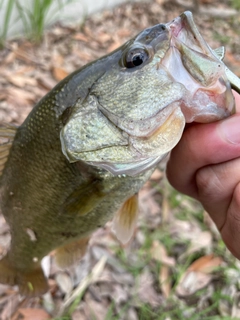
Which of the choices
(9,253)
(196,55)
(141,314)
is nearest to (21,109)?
(9,253)

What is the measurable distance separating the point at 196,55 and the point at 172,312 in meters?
1.24

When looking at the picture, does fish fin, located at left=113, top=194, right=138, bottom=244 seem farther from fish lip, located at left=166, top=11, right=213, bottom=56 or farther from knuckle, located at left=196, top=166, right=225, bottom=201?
fish lip, located at left=166, top=11, right=213, bottom=56

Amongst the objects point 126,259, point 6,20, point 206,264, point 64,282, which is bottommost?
point 206,264

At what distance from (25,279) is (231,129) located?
2.99 feet

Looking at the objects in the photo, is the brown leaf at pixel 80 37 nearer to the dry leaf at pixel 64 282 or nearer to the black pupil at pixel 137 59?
the dry leaf at pixel 64 282

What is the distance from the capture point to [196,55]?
2.70 ft

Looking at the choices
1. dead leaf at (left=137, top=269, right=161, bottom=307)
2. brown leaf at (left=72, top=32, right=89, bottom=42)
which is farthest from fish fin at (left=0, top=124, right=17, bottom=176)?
brown leaf at (left=72, top=32, right=89, bottom=42)

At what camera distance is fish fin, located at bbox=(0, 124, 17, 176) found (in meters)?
1.13

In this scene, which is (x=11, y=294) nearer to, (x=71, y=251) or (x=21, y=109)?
(x=71, y=251)

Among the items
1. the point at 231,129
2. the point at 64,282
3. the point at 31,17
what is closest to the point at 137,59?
the point at 231,129

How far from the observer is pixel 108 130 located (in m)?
0.92

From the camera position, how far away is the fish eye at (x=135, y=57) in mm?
900

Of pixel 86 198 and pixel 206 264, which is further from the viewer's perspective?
pixel 206 264

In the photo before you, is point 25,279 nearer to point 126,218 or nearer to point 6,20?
point 126,218
